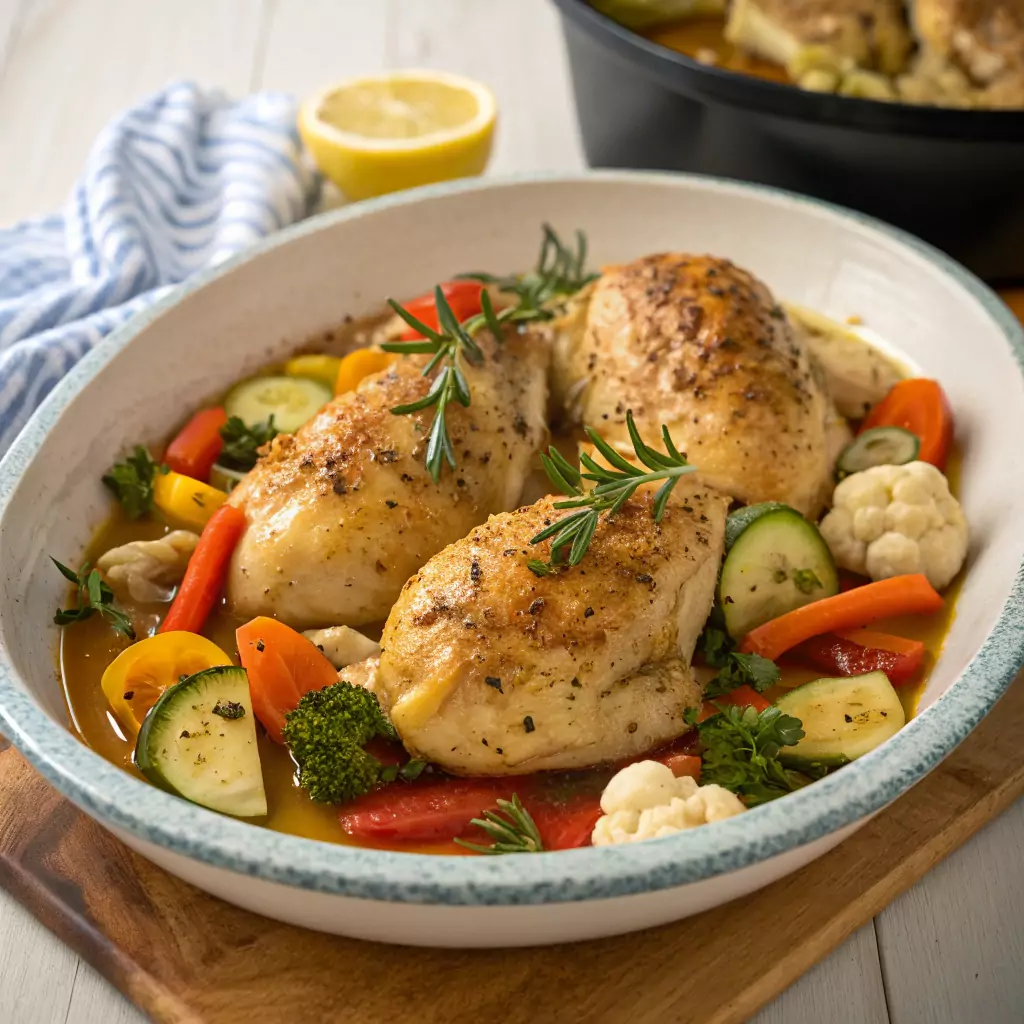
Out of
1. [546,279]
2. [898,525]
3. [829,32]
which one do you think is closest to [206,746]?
[898,525]

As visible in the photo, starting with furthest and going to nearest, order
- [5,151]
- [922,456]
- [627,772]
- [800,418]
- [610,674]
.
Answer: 1. [5,151]
2. [922,456]
3. [800,418]
4. [610,674]
5. [627,772]

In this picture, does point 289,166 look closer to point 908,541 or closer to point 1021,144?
point 1021,144

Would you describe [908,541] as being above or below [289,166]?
below

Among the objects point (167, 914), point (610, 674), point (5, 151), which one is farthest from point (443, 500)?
point (5, 151)

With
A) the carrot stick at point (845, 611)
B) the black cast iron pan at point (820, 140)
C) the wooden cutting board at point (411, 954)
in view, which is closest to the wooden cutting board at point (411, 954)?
the wooden cutting board at point (411, 954)

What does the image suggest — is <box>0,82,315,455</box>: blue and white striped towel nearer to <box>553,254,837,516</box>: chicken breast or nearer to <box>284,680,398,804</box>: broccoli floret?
<box>553,254,837,516</box>: chicken breast

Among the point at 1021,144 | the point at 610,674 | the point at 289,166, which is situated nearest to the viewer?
the point at 610,674

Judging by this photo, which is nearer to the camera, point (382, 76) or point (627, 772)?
point (627, 772)
